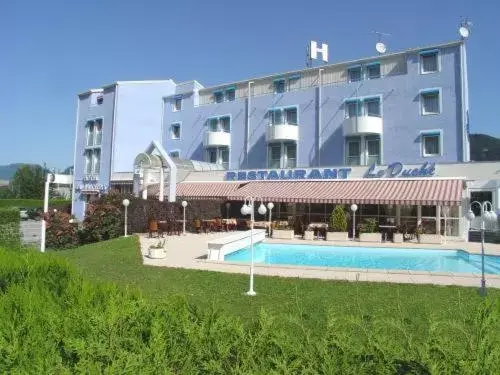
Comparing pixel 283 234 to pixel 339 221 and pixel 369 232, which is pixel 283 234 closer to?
pixel 339 221

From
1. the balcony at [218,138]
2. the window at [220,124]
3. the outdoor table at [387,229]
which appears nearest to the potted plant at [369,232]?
the outdoor table at [387,229]

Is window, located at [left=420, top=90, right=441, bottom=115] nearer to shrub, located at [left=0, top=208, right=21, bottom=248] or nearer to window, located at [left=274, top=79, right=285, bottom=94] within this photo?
window, located at [left=274, top=79, right=285, bottom=94]

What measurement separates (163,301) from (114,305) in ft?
2.20

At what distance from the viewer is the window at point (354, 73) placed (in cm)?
3831

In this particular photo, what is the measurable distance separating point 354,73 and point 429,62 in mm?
6736

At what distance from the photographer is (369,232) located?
28500 millimetres

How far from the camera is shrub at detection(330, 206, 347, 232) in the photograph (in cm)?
2942

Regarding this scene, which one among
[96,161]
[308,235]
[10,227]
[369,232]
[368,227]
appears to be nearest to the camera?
[10,227]

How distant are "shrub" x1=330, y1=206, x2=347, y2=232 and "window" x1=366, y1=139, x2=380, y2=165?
8.08 m

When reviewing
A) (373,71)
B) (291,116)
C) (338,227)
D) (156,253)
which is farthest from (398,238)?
(291,116)

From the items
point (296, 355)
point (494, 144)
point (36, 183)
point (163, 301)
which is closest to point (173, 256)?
point (163, 301)

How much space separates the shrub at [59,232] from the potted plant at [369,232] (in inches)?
718

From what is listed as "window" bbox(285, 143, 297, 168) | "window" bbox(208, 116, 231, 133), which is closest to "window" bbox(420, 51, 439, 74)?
"window" bbox(285, 143, 297, 168)

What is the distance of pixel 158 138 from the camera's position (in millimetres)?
51469
